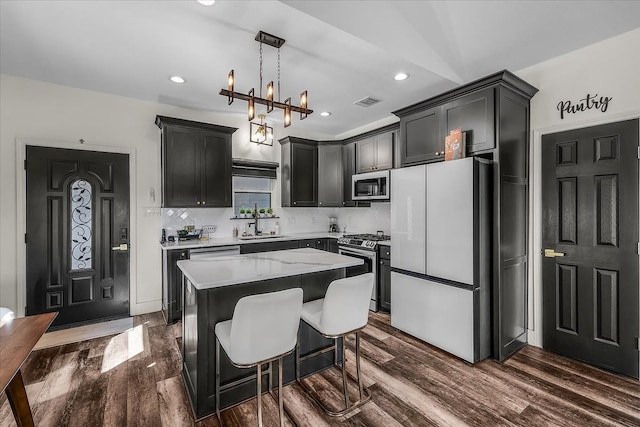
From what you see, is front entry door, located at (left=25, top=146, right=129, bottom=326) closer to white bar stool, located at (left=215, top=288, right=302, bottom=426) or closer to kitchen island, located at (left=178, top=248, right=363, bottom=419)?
kitchen island, located at (left=178, top=248, right=363, bottom=419)

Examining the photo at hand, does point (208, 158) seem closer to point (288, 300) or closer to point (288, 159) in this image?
point (288, 159)

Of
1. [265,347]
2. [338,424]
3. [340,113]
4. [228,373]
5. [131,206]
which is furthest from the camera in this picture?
[340,113]

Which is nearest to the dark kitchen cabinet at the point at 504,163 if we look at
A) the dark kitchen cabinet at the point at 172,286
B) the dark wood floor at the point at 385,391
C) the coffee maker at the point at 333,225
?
the dark wood floor at the point at 385,391

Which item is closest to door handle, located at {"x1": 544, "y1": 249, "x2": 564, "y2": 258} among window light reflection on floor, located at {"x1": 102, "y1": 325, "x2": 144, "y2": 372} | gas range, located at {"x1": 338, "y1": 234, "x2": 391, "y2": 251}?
gas range, located at {"x1": 338, "y1": 234, "x2": 391, "y2": 251}

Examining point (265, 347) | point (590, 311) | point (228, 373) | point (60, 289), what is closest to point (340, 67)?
point (265, 347)

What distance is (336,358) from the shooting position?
2691 mm

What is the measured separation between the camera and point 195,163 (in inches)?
161

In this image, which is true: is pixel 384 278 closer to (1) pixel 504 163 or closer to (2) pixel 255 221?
(1) pixel 504 163

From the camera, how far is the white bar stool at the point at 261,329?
5.34ft

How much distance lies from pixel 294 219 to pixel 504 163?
354 cm

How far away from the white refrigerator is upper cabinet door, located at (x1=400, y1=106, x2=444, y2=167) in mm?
326

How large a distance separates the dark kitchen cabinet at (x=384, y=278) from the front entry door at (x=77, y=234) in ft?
11.1

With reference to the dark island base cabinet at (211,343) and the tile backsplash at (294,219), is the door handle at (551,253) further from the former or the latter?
the dark island base cabinet at (211,343)

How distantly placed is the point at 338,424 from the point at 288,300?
0.97 metres
